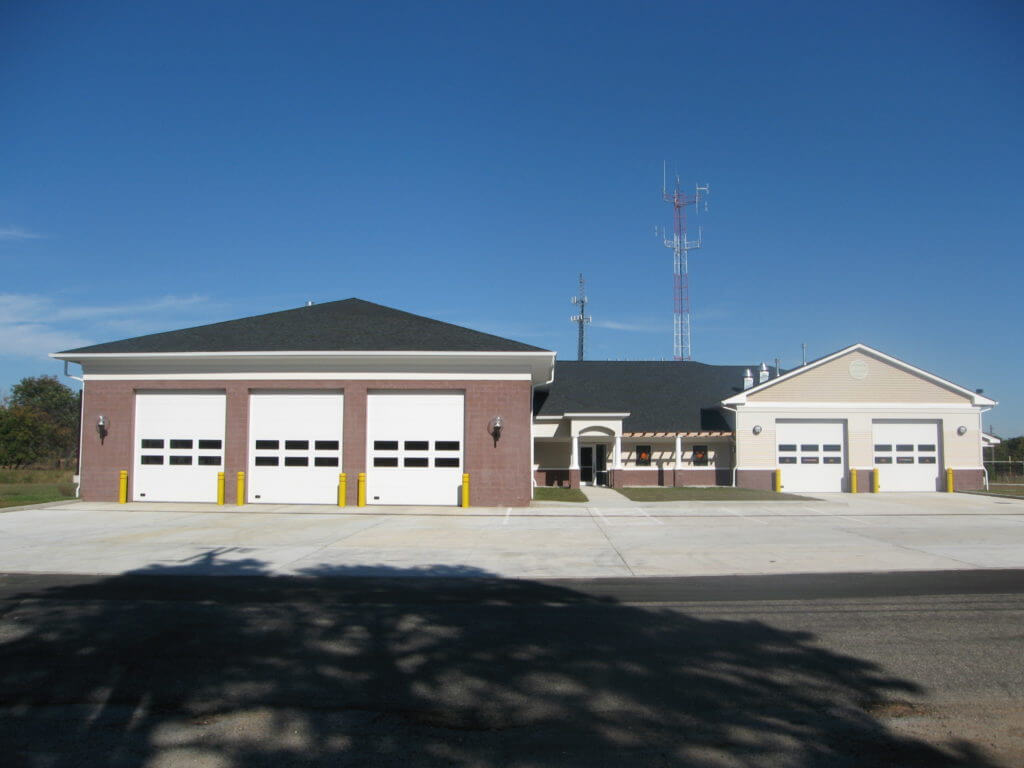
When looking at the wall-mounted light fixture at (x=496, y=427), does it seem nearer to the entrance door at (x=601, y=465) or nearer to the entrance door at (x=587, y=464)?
the entrance door at (x=587, y=464)

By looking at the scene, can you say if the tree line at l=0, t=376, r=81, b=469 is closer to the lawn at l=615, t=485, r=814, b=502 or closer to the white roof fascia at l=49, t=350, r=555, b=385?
the white roof fascia at l=49, t=350, r=555, b=385

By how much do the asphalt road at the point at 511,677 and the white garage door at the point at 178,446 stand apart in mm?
13240

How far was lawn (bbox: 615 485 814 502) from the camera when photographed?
23.8m

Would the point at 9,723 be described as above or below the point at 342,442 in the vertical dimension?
below

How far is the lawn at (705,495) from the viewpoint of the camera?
23766mm

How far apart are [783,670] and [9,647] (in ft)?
22.8

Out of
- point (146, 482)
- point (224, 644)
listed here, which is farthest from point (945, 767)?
point (146, 482)

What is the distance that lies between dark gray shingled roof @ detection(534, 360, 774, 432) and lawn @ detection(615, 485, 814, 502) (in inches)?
170

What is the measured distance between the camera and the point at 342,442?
73.3 feet

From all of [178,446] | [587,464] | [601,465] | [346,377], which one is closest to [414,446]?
[346,377]

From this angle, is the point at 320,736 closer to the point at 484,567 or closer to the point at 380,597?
the point at 380,597

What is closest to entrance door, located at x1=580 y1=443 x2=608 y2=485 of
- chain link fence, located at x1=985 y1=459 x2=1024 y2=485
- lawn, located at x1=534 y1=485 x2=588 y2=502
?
lawn, located at x1=534 y1=485 x2=588 y2=502

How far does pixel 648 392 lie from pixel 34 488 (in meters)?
25.6

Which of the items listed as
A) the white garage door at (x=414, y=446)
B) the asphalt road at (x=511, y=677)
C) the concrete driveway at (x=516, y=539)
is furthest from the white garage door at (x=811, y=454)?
the asphalt road at (x=511, y=677)
